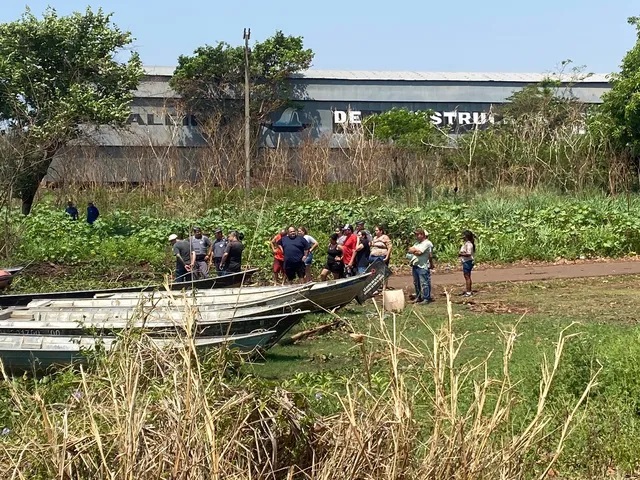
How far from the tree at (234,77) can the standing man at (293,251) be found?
29.2 m

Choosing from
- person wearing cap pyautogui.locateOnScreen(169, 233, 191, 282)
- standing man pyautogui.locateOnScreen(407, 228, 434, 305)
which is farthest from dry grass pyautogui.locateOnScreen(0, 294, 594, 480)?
person wearing cap pyautogui.locateOnScreen(169, 233, 191, 282)

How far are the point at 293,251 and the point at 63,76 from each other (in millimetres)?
20534

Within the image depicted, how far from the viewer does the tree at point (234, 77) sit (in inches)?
1916

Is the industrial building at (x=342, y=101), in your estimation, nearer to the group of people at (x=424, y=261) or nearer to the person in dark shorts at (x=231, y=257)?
the person in dark shorts at (x=231, y=257)

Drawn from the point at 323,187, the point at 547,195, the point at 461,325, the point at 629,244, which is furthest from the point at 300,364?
the point at 323,187

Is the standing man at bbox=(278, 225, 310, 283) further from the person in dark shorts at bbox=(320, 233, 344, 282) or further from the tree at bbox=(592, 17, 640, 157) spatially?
the tree at bbox=(592, 17, 640, 157)

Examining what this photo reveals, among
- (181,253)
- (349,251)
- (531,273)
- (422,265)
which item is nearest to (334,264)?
(349,251)

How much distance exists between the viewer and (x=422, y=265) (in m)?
18.2

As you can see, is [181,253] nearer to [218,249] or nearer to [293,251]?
[218,249]

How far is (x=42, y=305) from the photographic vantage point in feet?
51.1

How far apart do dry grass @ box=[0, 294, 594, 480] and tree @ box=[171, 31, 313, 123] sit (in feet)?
141

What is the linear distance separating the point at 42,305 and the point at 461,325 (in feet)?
22.8

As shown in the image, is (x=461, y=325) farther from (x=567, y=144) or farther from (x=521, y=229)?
(x=567, y=144)

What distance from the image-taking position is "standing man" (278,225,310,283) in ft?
63.7
